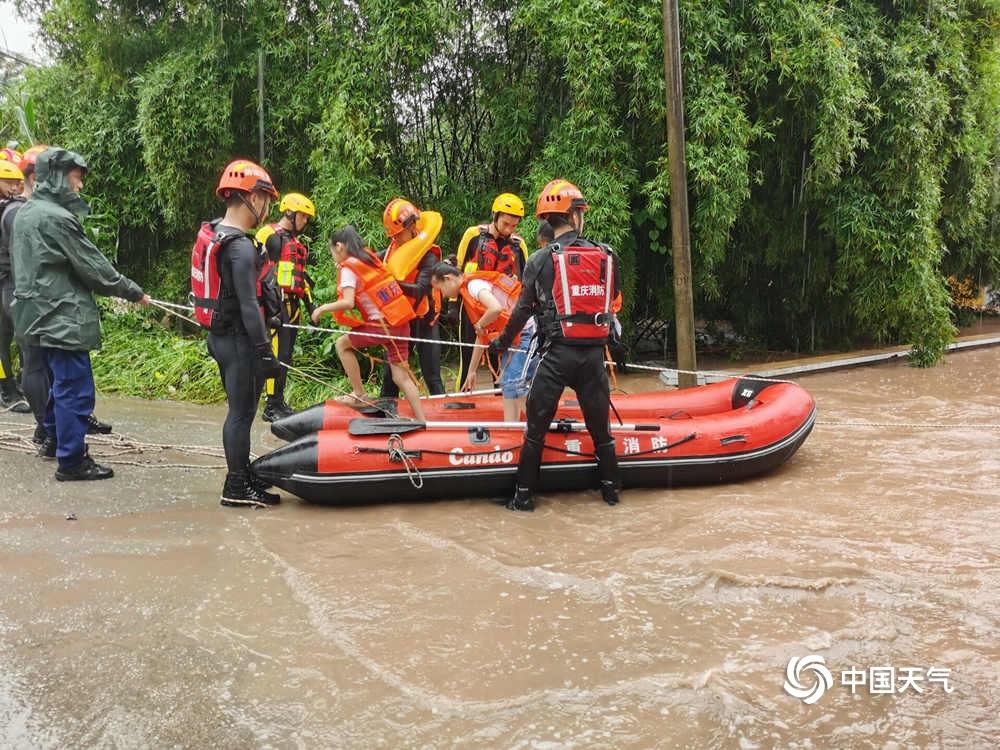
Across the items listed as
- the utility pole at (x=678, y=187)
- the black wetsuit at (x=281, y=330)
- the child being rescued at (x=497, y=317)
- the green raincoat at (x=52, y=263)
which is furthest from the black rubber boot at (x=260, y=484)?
the utility pole at (x=678, y=187)

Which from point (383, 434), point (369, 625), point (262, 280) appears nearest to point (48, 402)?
point (262, 280)

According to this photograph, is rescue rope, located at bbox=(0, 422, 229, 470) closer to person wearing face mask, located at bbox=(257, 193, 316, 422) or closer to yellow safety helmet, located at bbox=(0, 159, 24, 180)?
person wearing face mask, located at bbox=(257, 193, 316, 422)

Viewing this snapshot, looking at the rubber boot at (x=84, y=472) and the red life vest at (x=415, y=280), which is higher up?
the red life vest at (x=415, y=280)

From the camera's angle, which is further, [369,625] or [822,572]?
[822,572]

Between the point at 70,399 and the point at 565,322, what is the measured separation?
8.55ft

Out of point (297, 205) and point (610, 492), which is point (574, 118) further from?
point (610, 492)

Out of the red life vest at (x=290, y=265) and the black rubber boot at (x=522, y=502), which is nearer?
the black rubber boot at (x=522, y=502)

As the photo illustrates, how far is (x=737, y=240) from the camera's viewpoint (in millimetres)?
8570

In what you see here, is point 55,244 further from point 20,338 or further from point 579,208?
point 579,208

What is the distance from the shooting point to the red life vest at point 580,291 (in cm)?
402

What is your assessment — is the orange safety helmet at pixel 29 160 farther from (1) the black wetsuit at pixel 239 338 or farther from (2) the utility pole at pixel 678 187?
(2) the utility pole at pixel 678 187

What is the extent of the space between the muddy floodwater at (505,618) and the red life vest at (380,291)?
1.30 m

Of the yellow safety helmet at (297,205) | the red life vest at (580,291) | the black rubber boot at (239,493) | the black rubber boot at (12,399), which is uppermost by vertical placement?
the yellow safety helmet at (297,205)

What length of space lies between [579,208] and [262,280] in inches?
66.5
